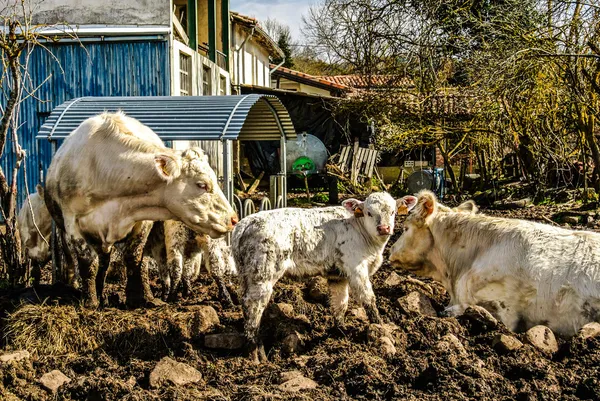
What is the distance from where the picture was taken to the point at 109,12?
1531cm

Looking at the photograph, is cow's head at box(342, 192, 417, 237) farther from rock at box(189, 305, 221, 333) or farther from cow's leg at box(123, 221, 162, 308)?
cow's leg at box(123, 221, 162, 308)

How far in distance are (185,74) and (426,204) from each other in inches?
415

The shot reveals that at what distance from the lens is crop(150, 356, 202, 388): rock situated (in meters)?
5.32

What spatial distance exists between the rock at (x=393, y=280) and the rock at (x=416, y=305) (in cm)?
104

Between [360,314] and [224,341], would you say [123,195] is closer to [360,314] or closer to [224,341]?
[224,341]

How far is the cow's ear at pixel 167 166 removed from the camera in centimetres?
692

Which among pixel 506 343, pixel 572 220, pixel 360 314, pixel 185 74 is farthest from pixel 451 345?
pixel 185 74

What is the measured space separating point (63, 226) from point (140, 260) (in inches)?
33.7

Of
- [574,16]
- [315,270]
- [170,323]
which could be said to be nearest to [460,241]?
[315,270]

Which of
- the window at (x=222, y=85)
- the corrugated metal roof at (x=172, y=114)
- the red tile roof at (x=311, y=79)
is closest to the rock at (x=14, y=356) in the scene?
the corrugated metal roof at (x=172, y=114)

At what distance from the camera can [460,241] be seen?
23.7ft

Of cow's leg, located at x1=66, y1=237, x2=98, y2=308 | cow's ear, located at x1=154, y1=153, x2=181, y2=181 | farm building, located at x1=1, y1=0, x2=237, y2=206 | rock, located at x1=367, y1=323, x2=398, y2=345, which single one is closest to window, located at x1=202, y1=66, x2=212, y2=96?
farm building, located at x1=1, y1=0, x2=237, y2=206

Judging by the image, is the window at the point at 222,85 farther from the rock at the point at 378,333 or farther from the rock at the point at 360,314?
the rock at the point at 378,333

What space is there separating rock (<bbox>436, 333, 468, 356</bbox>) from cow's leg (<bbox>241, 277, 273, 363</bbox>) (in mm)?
1412
